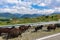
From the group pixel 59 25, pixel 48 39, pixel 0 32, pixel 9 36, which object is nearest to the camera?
pixel 48 39

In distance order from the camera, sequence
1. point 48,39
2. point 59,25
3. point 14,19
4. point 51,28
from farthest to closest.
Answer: point 14,19, point 59,25, point 51,28, point 48,39

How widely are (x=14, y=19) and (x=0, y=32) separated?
80.5 feet

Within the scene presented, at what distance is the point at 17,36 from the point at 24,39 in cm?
180

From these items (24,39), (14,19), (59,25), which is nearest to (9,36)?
(24,39)

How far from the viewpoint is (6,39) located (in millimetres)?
18625

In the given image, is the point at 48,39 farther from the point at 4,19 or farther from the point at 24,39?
the point at 4,19

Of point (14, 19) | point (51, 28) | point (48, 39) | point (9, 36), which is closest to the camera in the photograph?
point (48, 39)

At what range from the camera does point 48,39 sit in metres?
17.9

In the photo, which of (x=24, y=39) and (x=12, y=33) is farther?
(x=12, y=33)

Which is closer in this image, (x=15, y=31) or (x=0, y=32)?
(x=15, y=31)

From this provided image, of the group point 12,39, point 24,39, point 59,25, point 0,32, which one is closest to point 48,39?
point 24,39

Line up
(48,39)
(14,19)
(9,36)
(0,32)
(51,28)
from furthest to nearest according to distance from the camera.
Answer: (14,19) → (51,28) → (0,32) → (9,36) → (48,39)

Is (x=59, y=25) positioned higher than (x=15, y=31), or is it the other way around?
(x=15, y=31)

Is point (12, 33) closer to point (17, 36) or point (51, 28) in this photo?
point (17, 36)
